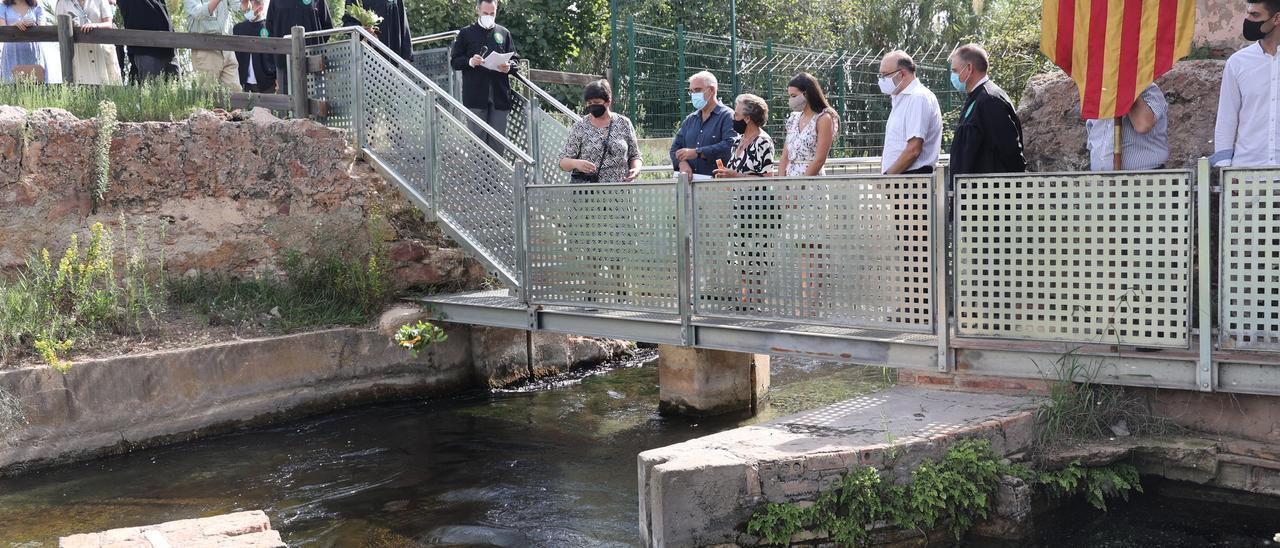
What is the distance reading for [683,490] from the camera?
535 centimetres

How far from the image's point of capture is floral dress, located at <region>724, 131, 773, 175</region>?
25.8ft

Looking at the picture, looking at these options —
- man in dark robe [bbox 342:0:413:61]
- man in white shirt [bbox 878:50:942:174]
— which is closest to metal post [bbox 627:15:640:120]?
man in dark robe [bbox 342:0:413:61]

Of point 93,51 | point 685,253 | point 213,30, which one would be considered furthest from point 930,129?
point 213,30

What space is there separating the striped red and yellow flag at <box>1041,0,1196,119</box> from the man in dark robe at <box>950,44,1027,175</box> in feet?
1.37

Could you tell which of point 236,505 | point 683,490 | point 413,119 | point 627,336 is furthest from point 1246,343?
point 413,119

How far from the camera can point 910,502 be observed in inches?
220

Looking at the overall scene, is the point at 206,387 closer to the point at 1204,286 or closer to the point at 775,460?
the point at 775,460

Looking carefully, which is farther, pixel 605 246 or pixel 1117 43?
pixel 605 246

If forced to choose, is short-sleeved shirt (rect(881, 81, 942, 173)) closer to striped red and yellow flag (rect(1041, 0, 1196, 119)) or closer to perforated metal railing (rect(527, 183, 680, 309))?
striped red and yellow flag (rect(1041, 0, 1196, 119))

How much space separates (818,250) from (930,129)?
1.25 metres

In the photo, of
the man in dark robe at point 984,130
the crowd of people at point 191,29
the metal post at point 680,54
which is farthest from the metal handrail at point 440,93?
the metal post at point 680,54

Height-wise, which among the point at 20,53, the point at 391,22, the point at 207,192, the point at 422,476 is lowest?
the point at 422,476

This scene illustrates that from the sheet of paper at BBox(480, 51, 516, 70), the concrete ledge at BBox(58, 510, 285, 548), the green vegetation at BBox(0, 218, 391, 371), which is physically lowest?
the concrete ledge at BBox(58, 510, 285, 548)

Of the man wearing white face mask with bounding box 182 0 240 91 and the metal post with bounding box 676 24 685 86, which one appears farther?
the metal post with bounding box 676 24 685 86
